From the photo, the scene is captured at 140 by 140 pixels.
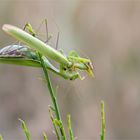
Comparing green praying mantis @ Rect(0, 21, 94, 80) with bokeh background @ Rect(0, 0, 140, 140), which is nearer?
green praying mantis @ Rect(0, 21, 94, 80)

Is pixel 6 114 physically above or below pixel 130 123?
above

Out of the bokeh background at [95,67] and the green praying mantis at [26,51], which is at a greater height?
the green praying mantis at [26,51]

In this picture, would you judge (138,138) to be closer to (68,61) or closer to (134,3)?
(134,3)

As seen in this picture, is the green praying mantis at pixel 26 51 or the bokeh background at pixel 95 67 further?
the bokeh background at pixel 95 67

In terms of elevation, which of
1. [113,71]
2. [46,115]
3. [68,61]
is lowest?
[46,115]

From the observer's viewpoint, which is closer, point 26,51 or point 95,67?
point 26,51

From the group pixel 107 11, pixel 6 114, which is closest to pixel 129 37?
pixel 107 11

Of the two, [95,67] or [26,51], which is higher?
[26,51]

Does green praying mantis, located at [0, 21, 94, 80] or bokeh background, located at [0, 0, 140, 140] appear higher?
green praying mantis, located at [0, 21, 94, 80]
